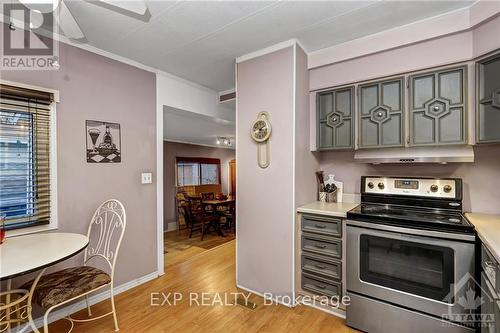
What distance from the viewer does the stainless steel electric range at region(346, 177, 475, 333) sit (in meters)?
1.62

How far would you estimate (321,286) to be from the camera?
2209 millimetres

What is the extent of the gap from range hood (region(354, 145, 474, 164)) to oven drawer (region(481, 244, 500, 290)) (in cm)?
71

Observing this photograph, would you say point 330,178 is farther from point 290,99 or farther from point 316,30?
point 316,30

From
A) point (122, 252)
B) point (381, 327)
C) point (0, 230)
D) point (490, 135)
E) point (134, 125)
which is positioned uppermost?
point (134, 125)

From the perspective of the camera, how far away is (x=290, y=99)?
2.27 meters

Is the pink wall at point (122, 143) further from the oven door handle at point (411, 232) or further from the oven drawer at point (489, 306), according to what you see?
the oven drawer at point (489, 306)

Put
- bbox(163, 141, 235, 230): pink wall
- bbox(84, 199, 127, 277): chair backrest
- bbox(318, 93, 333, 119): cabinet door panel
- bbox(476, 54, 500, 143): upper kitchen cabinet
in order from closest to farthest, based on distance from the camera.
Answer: bbox(476, 54, 500, 143): upper kitchen cabinet → bbox(84, 199, 127, 277): chair backrest → bbox(318, 93, 333, 119): cabinet door panel → bbox(163, 141, 235, 230): pink wall

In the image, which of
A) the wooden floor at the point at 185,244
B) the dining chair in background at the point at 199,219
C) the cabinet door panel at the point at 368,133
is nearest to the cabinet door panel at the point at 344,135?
the cabinet door panel at the point at 368,133

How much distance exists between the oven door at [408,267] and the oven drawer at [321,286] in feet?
0.45

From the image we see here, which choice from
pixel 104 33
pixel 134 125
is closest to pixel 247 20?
pixel 104 33

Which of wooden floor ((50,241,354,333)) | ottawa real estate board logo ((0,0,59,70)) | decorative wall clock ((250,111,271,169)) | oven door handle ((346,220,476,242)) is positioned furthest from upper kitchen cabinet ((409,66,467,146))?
ottawa real estate board logo ((0,0,59,70))

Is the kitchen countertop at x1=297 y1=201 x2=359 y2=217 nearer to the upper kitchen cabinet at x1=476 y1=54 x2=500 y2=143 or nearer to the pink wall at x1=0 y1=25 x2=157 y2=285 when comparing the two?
the upper kitchen cabinet at x1=476 y1=54 x2=500 y2=143


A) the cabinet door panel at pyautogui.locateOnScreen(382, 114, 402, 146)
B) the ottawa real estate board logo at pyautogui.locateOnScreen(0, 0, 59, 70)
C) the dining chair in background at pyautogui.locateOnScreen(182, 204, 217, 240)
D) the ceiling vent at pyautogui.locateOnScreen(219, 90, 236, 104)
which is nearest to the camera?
the ottawa real estate board logo at pyautogui.locateOnScreen(0, 0, 59, 70)

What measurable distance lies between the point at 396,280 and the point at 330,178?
3.83 ft
